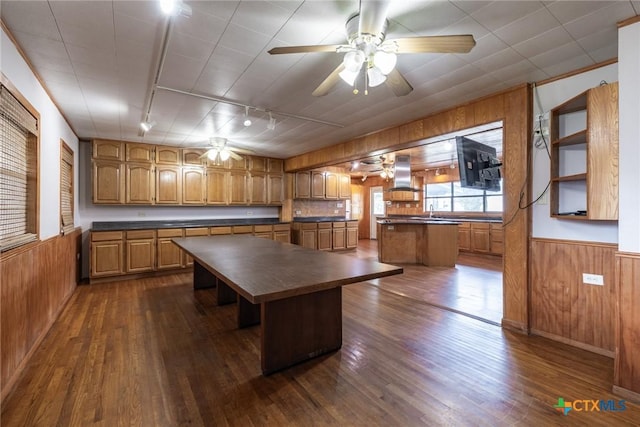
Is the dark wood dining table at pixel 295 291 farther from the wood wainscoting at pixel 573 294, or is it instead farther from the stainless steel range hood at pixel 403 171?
the stainless steel range hood at pixel 403 171

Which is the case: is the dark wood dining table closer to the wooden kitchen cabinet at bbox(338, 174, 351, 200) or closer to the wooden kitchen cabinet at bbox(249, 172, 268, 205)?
the wooden kitchen cabinet at bbox(249, 172, 268, 205)

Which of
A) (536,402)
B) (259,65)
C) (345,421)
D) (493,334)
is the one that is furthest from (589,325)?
(259,65)

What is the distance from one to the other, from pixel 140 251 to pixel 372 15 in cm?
510

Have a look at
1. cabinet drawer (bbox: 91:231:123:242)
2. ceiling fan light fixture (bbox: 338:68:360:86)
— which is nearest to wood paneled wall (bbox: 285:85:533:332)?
ceiling fan light fixture (bbox: 338:68:360:86)

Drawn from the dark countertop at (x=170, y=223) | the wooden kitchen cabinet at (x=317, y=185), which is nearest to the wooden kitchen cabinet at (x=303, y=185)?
the wooden kitchen cabinet at (x=317, y=185)

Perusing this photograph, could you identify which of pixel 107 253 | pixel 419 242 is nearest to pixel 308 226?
pixel 419 242

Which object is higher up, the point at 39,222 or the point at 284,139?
the point at 284,139

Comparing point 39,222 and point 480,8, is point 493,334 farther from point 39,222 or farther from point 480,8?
point 39,222

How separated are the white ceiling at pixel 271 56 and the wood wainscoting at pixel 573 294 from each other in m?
1.61

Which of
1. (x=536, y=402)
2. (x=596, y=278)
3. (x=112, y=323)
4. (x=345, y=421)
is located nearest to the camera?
(x=345, y=421)

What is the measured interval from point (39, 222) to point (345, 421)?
119 inches

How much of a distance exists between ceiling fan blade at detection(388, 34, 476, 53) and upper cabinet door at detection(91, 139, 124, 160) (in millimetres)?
5249

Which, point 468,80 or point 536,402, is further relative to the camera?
point 468,80

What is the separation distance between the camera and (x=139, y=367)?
2178mm
